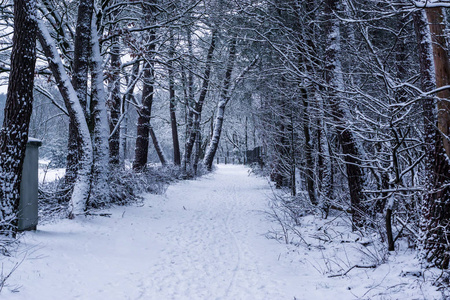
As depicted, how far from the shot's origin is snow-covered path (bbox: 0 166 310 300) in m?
3.76

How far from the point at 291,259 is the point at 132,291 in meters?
2.62

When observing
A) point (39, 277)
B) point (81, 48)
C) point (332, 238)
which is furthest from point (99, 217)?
point (332, 238)

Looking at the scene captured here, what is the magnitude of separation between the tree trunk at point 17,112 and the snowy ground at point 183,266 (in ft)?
2.01

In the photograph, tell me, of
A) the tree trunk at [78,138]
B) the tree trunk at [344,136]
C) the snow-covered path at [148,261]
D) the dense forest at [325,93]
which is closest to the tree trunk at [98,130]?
the dense forest at [325,93]

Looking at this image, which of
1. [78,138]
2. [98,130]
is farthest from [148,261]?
[98,130]

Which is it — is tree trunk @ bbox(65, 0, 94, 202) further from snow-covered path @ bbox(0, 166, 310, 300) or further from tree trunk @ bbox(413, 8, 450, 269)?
tree trunk @ bbox(413, 8, 450, 269)

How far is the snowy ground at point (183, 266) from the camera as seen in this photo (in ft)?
11.9

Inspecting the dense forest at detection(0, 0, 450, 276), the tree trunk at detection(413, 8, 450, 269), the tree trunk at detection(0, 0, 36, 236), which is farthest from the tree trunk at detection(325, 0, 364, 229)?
the tree trunk at detection(0, 0, 36, 236)

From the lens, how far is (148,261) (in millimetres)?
5043

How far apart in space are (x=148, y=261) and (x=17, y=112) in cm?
281

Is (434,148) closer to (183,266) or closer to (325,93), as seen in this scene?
(325,93)

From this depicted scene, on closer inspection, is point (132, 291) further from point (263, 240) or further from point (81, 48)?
point (81, 48)

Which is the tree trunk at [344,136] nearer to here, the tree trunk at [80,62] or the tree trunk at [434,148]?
the tree trunk at [434,148]

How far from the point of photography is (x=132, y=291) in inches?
152
